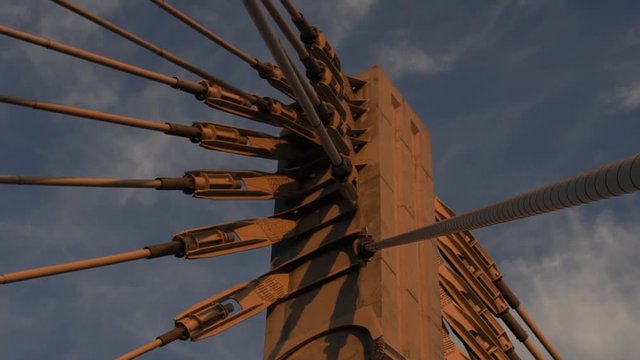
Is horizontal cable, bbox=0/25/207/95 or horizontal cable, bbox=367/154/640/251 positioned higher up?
horizontal cable, bbox=0/25/207/95

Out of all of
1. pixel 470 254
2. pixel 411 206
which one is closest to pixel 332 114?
pixel 411 206

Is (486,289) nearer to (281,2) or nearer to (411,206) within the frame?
(411,206)

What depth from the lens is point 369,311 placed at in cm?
1379

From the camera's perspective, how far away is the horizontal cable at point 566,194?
665 cm

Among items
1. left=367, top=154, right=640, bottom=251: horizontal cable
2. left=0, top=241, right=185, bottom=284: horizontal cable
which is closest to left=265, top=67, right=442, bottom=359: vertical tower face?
left=0, top=241, right=185, bottom=284: horizontal cable

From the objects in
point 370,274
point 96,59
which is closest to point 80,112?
point 96,59

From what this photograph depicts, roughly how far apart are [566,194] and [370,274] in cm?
716

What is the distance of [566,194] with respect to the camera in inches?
288

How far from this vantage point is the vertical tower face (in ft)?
45.8

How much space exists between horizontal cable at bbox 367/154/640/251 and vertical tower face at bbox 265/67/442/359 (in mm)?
4424

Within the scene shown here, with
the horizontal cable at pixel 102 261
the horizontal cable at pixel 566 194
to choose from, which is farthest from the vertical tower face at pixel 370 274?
the horizontal cable at pixel 566 194

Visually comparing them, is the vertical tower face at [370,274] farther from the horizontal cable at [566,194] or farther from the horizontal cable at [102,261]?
the horizontal cable at [566,194]

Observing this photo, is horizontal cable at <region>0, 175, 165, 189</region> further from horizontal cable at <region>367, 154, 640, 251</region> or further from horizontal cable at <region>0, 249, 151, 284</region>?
horizontal cable at <region>367, 154, 640, 251</region>

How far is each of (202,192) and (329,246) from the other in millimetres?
2292
